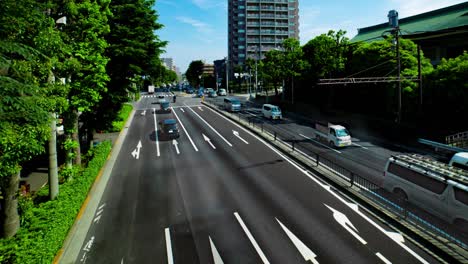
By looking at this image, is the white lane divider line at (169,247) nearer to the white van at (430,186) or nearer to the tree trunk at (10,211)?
the tree trunk at (10,211)

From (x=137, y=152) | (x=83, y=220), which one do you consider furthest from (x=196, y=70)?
(x=83, y=220)

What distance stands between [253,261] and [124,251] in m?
5.11

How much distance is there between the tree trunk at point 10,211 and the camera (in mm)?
10227

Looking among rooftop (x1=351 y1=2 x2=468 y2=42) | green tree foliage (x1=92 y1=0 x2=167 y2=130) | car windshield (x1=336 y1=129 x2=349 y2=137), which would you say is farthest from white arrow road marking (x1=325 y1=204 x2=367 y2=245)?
rooftop (x1=351 y1=2 x2=468 y2=42)

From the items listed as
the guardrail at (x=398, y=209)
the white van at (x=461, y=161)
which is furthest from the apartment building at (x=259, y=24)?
the white van at (x=461, y=161)

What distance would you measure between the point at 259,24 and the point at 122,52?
10225cm

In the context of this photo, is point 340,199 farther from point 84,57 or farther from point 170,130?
point 170,130

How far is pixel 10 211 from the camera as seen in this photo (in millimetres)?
10320

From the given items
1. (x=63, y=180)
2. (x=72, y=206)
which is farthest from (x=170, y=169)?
(x=72, y=206)

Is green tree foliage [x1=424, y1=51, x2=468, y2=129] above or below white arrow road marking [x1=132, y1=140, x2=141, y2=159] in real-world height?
above

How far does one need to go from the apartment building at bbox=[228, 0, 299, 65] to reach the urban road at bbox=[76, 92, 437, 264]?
332ft

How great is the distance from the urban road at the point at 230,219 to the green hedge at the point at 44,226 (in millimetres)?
1153

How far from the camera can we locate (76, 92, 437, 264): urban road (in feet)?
34.6

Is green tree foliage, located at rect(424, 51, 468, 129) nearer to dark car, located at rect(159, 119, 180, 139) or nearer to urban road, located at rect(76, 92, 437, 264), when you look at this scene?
urban road, located at rect(76, 92, 437, 264)
